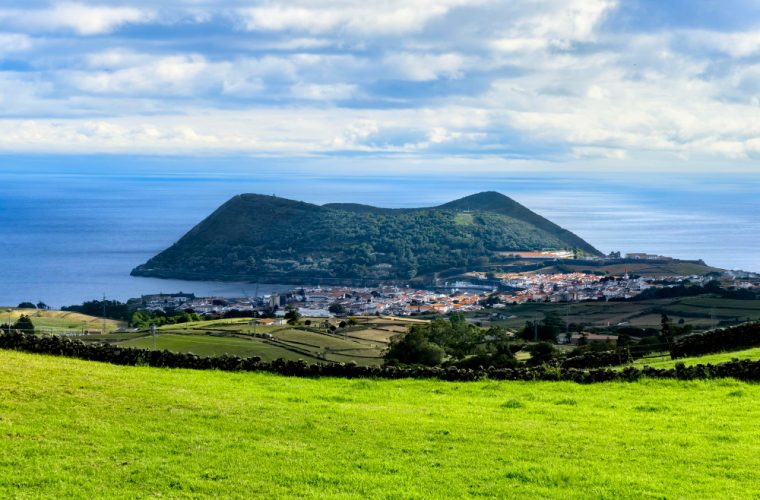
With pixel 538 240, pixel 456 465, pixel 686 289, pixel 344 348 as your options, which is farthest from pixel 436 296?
pixel 456 465

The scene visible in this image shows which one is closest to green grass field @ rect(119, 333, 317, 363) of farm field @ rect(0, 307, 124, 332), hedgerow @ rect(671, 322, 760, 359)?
hedgerow @ rect(671, 322, 760, 359)

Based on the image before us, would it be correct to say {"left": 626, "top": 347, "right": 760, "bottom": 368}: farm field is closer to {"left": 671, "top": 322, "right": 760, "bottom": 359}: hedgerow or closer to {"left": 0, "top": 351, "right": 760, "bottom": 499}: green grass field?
{"left": 671, "top": 322, "right": 760, "bottom": 359}: hedgerow

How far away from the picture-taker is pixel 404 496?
9.27 m

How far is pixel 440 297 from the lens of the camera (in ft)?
340

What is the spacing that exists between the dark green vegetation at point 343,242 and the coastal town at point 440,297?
23.2 meters

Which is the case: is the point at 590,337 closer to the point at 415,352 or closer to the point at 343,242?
the point at 415,352

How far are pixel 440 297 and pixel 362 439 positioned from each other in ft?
303

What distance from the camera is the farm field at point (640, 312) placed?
5859cm

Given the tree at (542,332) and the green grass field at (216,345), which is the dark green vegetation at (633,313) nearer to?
the tree at (542,332)

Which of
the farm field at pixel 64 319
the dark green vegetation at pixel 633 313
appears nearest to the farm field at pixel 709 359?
the dark green vegetation at pixel 633 313

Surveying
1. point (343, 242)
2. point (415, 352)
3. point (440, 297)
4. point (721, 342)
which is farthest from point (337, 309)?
point (721, 342)

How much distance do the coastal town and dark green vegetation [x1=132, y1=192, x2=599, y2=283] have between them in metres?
23.2

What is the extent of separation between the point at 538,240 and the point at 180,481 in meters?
148

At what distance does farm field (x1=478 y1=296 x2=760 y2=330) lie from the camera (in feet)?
192
